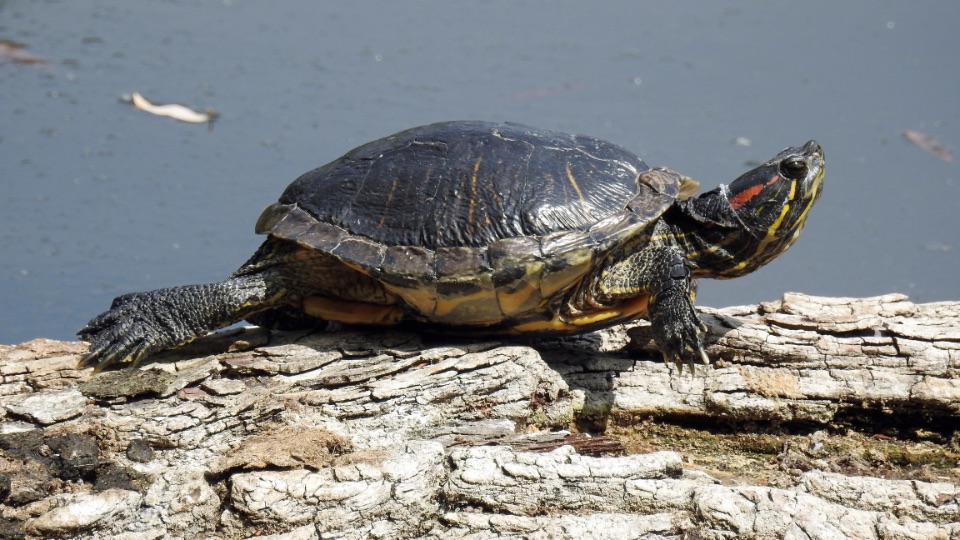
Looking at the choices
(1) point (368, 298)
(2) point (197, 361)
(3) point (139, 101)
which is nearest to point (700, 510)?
(1) point (368, 298)

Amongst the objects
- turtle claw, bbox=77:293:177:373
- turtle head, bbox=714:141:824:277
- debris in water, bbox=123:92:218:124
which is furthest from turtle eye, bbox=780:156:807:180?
debris in water, bbox=123:92:218:124

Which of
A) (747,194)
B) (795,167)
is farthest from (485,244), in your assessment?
(795,167)

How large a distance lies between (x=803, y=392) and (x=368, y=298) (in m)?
1.59

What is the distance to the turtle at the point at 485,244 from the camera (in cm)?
321

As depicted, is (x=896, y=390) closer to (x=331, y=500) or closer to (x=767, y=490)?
(x=767, y=490)

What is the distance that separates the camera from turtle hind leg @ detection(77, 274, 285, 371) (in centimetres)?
319

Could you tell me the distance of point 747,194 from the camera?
11.8 ft

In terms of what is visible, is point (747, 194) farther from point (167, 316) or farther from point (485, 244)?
point (167, 316)

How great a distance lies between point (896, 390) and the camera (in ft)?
11.0

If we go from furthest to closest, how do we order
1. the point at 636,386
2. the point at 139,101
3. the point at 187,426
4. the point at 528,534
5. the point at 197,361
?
1. the point at 139,101
2. the point at 636,386
3. the point at 197,361
4. the point at 187,426
5. the point at 528,534

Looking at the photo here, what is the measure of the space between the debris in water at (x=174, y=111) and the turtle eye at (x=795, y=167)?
3.46 meters

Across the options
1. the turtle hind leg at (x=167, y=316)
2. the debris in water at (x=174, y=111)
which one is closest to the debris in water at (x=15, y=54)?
the debris in water at (x=174, y=111)

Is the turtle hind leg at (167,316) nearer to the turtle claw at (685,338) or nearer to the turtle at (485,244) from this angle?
the turtle at (485,244)

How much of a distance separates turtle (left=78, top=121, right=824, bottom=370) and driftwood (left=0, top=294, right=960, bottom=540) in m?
0.13
